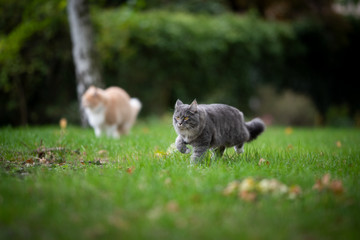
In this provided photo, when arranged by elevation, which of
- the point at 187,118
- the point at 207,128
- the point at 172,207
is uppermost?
the point at 187,118

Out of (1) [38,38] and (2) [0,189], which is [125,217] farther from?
(1) [38,38]

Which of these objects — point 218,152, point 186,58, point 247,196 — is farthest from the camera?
point 186,58

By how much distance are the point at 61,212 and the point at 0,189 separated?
70 centimetres

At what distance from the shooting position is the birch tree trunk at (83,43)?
7609mm

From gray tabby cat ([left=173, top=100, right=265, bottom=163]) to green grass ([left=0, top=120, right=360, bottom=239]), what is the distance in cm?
25

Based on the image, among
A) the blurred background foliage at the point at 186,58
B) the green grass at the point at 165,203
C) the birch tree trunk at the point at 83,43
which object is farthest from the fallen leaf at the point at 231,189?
the blurred background foliage at the point at 186,58

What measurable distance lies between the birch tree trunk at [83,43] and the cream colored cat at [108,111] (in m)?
0.98

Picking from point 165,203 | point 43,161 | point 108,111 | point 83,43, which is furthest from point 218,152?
point 83,43

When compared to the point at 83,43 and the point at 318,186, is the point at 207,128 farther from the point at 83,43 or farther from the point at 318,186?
the point at 83,43

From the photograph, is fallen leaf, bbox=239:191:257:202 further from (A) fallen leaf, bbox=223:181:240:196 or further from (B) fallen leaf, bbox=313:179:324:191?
(B) fallen leaf, bbox=313:179:324:191

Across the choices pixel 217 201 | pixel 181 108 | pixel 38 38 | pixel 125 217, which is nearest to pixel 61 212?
pixel 125 217

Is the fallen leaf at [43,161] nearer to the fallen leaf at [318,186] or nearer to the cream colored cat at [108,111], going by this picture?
the cream colored cat at [108,111]

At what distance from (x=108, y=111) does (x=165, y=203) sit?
4.54 metres

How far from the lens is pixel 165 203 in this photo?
247cm
